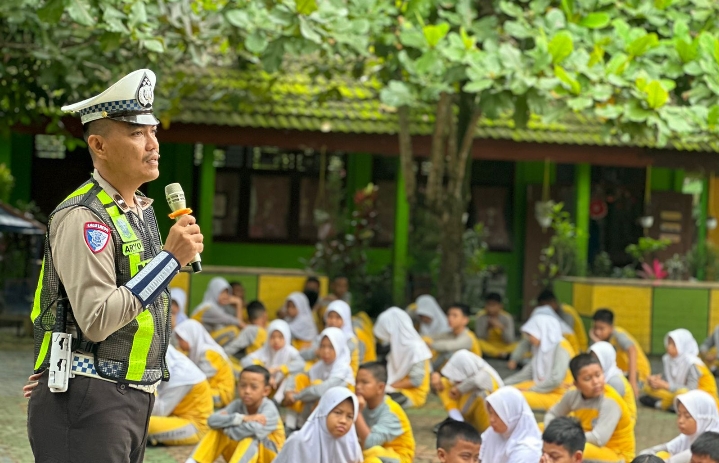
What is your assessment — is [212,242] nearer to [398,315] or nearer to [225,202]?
[225,202]

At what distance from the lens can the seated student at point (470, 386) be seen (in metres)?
8.45

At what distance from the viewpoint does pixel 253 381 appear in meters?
7.20

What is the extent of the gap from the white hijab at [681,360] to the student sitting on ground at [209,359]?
4.32m

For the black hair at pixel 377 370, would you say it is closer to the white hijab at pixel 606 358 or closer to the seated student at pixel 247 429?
the seated student at pixel 247 429

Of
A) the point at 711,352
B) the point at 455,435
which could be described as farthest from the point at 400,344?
the point at 711,352

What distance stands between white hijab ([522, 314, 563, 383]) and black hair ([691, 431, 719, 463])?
4207mm

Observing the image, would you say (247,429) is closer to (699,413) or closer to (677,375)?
(699,413)

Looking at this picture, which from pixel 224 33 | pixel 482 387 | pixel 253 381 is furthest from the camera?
pixel 224 33

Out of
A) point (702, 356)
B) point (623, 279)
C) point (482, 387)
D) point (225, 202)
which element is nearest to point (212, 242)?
point (225, 202)

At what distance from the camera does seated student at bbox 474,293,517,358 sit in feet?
44.4

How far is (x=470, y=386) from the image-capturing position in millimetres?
8516

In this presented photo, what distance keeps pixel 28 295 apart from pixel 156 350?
10.6 meters

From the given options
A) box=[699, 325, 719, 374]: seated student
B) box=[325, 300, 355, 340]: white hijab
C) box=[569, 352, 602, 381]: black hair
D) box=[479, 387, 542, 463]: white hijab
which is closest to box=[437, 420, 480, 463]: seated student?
box=[479, 387, 542, 463]: white hijab

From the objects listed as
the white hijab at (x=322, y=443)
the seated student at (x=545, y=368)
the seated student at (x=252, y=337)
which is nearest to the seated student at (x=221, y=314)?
the seated student at (x=252, y=337)
